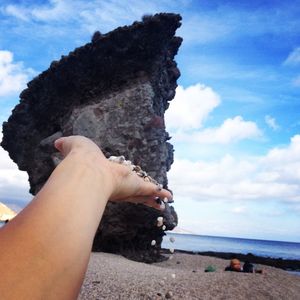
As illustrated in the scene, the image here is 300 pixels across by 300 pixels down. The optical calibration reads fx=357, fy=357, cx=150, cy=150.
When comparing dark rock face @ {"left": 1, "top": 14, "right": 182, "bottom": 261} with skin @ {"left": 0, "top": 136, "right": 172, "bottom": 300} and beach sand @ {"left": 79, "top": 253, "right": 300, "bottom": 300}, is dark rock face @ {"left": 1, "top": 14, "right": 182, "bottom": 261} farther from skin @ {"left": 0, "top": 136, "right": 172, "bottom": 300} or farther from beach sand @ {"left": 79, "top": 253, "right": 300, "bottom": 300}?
skin @ {"left": 0, "top": 136, "right": 172, "bottom": 300}

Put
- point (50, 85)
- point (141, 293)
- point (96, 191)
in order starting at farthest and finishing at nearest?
point (50, 85) → point (141, 293) → point (96, 191)

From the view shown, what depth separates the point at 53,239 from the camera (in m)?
0.79

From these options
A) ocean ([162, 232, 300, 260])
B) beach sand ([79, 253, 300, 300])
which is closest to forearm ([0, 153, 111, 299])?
beach sand ([79, 253, 300, 300])

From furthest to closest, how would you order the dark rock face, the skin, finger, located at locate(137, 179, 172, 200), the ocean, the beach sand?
the ocean < the dark rock face < the beach sand < finger, located at locate(137, 179, 172, 200) < the skin

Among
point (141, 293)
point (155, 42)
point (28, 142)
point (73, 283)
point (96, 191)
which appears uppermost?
point (155, 42)

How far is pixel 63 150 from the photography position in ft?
4.93

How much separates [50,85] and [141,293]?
12.4 metres

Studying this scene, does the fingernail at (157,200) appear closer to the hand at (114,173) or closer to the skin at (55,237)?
the hand at (114,173)

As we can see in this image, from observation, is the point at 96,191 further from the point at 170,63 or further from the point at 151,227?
the point at 170,63

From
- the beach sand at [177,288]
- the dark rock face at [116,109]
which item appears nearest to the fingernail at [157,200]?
the beach sand at [177,288]

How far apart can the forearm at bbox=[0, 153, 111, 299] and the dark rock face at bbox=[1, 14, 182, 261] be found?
1277cm

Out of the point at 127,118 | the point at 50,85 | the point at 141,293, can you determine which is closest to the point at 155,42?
the point at 127,118

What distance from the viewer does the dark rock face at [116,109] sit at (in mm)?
14164

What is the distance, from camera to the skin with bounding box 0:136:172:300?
70cm
